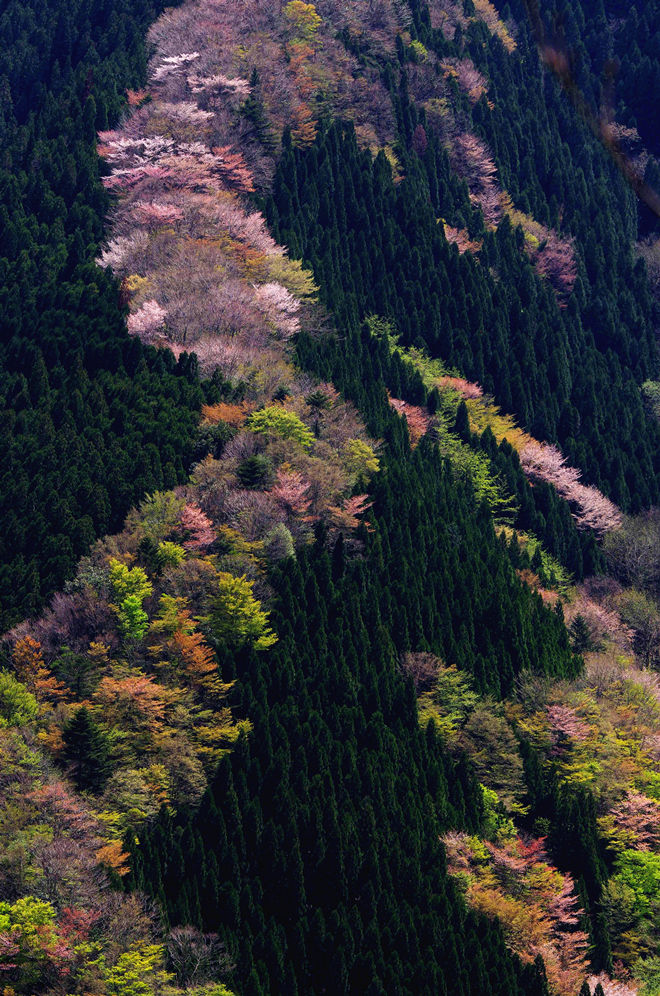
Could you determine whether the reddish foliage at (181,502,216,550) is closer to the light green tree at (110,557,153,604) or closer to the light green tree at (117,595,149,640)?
the light green tree at (110,557,153,604)

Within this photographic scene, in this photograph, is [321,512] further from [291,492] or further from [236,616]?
[236,616]

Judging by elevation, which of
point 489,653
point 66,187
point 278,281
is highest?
point 66,187

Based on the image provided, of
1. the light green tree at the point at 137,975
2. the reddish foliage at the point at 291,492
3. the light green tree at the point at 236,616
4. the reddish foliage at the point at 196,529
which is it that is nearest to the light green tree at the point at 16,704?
the light green tree at the point at 236,616

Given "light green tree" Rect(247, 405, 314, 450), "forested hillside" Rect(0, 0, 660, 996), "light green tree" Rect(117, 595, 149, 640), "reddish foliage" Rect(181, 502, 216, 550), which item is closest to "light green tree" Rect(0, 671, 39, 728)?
"forested hillside" Rect(0, 0, 660, 996)

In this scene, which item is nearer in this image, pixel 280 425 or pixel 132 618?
pixel 132 618

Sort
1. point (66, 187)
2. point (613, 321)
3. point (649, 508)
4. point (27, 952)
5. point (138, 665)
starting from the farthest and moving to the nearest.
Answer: point (613, 321)
point (649, 508)
point (66, 187)
point (138, 665)
point (27, 952)

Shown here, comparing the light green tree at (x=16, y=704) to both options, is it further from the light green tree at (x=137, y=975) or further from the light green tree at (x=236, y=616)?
the light green tree at (x=137, y=975)

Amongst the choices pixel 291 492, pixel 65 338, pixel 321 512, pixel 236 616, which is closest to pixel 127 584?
pixel 236 616

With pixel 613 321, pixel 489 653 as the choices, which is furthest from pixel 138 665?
pixel 613 321

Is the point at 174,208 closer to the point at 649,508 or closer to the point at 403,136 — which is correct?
the point at 403,136
